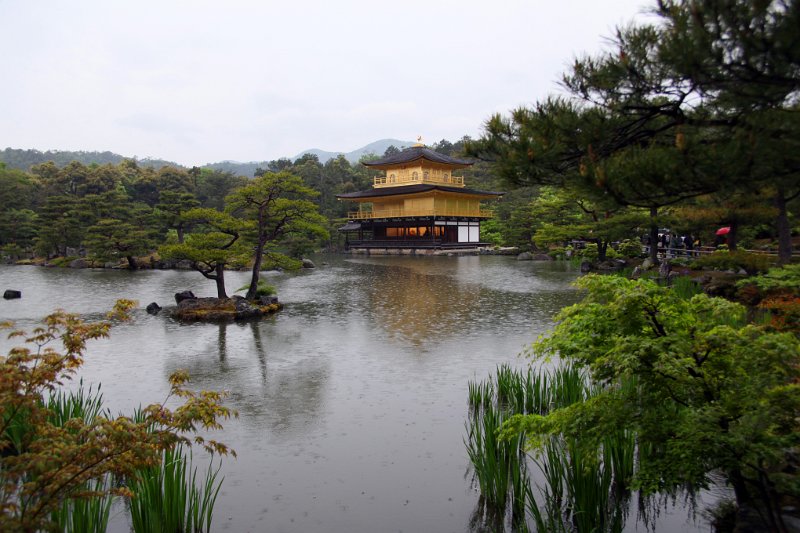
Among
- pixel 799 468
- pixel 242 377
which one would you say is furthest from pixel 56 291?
pixel 799 468

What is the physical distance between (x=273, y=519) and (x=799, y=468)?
418 centimetres

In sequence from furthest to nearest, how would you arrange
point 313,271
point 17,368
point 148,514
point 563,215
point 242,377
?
1. point 563,215
2. point 313,271
3. point 242,377
4. point 148,514
5. point 17,368

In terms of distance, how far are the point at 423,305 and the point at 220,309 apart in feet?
19.1

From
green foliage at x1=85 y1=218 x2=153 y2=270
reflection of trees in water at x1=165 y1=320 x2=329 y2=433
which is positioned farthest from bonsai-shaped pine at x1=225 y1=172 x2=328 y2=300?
green foliage at x1=85 y1=218 x2=153 y2=270

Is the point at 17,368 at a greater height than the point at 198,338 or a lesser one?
greater

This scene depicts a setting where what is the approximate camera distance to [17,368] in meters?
3.20

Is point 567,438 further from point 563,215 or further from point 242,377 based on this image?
point 563,215

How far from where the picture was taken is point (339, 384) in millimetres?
7934

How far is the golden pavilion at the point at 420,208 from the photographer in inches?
1555

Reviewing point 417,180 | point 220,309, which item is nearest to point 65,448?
point 220,309

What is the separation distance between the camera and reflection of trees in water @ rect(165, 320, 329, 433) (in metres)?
6.72

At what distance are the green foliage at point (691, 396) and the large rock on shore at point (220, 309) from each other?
10.8m

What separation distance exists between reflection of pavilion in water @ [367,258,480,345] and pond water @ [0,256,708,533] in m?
0.07

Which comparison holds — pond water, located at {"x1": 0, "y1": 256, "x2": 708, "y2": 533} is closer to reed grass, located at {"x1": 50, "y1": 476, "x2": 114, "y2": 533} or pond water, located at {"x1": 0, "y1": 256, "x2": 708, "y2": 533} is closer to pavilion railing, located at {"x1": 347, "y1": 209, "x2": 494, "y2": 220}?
reed grass, located at {"x1": 50, "y1": 476, "x2": 114, "y2": 533}
